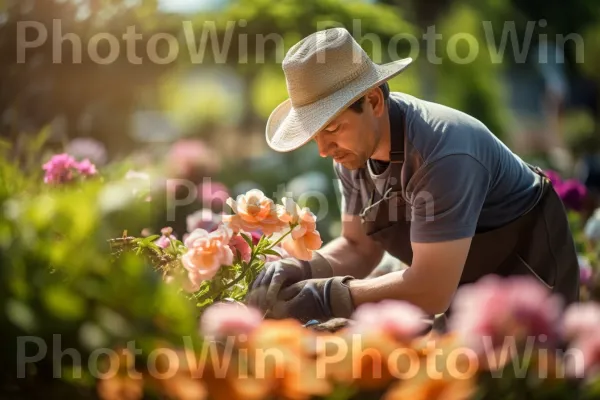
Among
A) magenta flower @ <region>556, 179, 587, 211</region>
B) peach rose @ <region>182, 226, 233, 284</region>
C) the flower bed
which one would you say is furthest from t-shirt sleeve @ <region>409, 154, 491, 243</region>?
magenta flower @ <region>556, 179, 587, 211</region>

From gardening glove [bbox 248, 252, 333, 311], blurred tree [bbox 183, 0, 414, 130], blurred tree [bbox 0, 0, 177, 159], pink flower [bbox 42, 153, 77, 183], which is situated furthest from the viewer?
blurred tree [bbox 183, 0, 414, 130]

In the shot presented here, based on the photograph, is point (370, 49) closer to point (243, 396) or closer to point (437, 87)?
point (437, 87)

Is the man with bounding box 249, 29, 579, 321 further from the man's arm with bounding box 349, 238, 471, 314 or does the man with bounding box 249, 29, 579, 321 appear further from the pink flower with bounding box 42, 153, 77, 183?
the pink flower with bounding box 42, 153, 77, 183

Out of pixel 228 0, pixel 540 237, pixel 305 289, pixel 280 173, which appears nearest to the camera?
pixel 305 289

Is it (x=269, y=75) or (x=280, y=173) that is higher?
(x=269, y=75)

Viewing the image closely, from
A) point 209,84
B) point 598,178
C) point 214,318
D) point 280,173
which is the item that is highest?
point 214,318

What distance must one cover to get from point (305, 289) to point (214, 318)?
758 mm

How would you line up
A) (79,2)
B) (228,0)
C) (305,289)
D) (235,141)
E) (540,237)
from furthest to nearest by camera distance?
(235,141) → (228,0) → (79,2) → (540,237) → (305,289)

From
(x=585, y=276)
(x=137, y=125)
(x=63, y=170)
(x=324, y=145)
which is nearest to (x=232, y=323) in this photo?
(x=324, y=145)

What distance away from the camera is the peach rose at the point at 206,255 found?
1.69 meters

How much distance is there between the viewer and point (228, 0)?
7.80m

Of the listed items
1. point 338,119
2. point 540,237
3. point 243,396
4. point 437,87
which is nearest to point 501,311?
point 243,396

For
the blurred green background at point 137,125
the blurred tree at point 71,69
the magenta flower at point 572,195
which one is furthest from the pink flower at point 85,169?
the magenta flower at point 572,195

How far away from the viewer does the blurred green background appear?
1055mm
